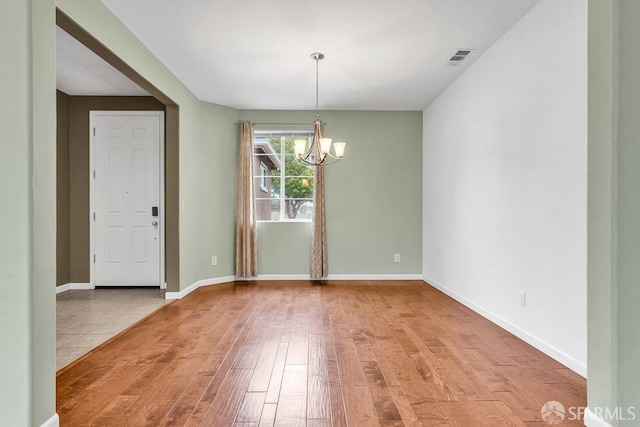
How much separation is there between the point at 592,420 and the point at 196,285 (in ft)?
14.9

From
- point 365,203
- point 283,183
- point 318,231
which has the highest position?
point 283,183

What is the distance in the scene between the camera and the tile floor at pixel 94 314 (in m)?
2.89

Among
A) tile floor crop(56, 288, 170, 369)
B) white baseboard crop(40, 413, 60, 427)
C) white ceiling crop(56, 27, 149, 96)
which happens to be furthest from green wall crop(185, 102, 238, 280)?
white baseboard crop(40, 413, 60, 427)

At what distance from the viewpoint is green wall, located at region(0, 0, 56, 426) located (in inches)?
62.2

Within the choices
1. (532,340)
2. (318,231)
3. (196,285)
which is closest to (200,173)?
(196,285)

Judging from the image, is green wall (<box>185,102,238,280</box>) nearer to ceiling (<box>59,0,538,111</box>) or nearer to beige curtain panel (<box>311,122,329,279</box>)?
ceiling (<box>59,0,538,111</box>)

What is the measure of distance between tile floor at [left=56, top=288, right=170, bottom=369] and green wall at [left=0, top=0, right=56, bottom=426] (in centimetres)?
101

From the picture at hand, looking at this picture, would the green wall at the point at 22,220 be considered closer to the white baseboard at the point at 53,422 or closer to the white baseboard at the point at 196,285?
the white baseboard at the point at 53,422

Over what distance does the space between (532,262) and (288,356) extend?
2039mm

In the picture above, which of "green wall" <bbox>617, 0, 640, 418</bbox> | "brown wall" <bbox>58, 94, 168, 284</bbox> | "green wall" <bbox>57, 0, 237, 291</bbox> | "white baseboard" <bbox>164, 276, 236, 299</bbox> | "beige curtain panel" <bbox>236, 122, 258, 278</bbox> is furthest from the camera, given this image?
"beige curtain panel" <bbox>236, 122, 258, 278</bbox>

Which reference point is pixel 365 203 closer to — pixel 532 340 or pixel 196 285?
pixel 196 285

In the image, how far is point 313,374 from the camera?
7.68ft

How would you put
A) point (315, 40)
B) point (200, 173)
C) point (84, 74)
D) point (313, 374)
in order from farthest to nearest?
point (200, 173), point (84, 74), point (315, 40), point (313, 374)

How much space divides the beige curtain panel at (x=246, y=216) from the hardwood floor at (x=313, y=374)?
1.75 metres
